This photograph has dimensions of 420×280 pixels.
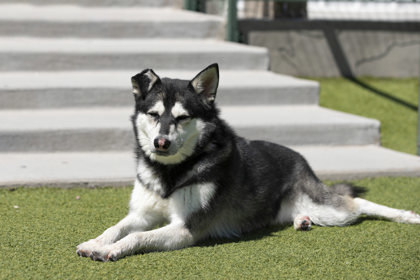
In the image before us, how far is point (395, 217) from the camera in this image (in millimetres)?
4453

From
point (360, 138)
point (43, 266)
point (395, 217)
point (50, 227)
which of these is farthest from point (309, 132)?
point (43, 266)

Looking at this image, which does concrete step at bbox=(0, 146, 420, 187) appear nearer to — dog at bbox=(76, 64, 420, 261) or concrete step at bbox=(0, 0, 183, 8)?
dog at bbox=(76, 64, 420, 261)

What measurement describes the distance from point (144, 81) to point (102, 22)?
3.92 m

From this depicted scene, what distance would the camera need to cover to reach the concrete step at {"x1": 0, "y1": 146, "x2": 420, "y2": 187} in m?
5.08

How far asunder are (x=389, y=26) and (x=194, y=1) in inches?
107

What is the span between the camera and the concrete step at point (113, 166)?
5082 mm

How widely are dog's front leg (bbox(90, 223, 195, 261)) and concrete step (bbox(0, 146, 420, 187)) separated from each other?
1525 mm

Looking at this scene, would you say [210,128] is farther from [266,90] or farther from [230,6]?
[230,6]

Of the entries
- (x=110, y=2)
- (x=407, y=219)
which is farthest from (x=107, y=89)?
(x=407, y=219)

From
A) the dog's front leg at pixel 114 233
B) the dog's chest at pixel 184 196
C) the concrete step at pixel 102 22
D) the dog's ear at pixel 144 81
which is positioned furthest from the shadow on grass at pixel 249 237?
the concrete step at pixel 102 22

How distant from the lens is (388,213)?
4453 millimetres

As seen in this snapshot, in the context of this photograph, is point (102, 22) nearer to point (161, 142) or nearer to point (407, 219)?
point (161, 142)

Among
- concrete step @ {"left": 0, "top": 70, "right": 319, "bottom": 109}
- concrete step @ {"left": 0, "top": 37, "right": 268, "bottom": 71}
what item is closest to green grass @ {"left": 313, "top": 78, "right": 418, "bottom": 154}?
concrete step @ {"left": 0, "top": 70, "right": 319, "bottom": 109}

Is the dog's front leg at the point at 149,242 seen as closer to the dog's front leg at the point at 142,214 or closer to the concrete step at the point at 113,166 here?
the dog's front leg at the point at 142,214
